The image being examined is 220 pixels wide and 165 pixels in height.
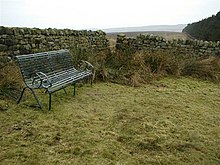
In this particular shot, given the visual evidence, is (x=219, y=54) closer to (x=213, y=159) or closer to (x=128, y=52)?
(x=128, y=52)

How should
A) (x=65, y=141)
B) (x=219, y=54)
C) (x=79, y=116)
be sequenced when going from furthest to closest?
(x=219, y=54), (x=79, y=116), (x=65, y=141)

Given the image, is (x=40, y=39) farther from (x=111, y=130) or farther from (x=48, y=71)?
(x=111, y=130)

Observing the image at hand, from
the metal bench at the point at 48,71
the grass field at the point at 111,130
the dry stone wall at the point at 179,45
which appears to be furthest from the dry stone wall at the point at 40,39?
the grass field at the point at 111,130

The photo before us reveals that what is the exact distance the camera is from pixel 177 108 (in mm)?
4977

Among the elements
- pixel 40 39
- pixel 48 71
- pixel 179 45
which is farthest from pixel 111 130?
pixel 179 45

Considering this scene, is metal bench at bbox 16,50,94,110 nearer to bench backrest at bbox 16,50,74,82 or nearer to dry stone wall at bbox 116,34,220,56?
bench backrest at bbox 16,50,74,82

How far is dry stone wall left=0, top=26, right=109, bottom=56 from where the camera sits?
20.3ft

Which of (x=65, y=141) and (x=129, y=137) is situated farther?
(x=129, y=137)

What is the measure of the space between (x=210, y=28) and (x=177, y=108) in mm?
9900

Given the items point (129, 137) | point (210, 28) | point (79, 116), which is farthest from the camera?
point (210, 28)

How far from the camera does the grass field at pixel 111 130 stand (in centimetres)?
300

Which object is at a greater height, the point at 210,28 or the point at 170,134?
the point at 210,28

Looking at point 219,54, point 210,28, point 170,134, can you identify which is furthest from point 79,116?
point 210,28

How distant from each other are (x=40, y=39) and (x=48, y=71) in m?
2.57
